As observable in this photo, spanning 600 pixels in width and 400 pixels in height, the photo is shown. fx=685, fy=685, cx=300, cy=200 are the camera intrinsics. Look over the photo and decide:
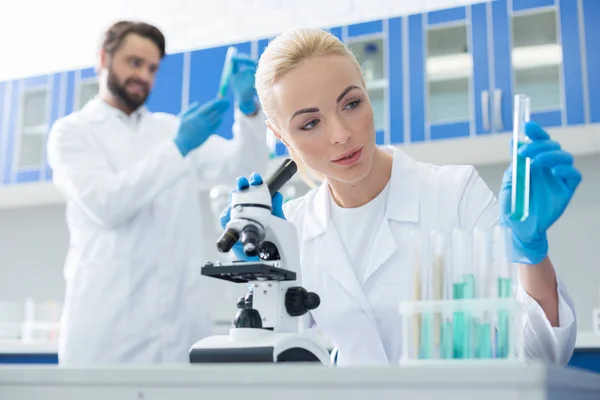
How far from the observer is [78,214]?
2.43 m

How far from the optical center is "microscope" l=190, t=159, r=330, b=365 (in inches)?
36.7

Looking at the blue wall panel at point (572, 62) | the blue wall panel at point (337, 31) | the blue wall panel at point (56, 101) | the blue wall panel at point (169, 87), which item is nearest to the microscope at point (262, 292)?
the blue wall panel at point (572, 62)

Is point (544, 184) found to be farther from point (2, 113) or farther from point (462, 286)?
point (2, 113)

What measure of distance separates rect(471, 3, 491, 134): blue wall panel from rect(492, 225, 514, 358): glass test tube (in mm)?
2250

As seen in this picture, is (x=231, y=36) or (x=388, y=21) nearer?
(x=388, y=21)

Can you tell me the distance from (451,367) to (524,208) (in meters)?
0.36

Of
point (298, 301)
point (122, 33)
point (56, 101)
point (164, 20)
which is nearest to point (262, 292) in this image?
point (298, 301)

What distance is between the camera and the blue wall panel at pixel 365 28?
3.31 meters

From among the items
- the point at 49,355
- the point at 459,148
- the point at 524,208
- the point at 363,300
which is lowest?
the point at 49,355

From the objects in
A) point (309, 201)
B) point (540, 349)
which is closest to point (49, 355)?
point (309, 201)

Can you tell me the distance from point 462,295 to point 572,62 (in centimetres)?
247

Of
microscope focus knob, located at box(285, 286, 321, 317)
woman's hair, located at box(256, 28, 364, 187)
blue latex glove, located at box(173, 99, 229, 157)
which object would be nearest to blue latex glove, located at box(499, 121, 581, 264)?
microscope focus knob, located at box(285, 286, 321, 317)

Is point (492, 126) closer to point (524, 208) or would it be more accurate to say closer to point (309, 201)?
point (309, 201)

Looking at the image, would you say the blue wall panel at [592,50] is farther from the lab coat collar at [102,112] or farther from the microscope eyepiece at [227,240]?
the microscope eyepiece at [227,240]
